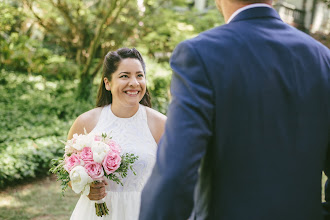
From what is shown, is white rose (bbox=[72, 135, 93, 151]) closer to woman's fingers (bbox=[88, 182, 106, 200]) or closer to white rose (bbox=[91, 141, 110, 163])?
white rose (bbox=[91, 141, 110, 163])

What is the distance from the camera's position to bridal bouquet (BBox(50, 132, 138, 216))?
8.43ft

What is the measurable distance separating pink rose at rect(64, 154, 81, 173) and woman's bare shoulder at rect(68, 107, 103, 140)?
0.44 meters

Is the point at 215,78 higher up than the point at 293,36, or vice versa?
the point at 293,36

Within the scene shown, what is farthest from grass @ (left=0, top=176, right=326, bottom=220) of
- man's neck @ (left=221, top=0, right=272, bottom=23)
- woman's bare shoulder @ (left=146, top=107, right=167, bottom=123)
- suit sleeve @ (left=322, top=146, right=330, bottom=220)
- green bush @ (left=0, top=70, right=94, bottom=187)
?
man's neck @ (left=221, top=0, right=272, bottom=23)

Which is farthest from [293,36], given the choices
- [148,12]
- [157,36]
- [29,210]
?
[157,36]

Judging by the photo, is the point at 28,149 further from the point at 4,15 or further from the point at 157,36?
the point at 157,36

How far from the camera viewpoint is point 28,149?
6.62 meters

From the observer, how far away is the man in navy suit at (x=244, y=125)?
125cm

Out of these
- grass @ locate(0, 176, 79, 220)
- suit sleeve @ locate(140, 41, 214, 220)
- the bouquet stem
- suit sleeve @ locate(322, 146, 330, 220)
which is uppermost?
suit sleeve @ locate(140, 41, 214, 220)

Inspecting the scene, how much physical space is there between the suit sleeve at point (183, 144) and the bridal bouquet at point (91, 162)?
4.42 ft

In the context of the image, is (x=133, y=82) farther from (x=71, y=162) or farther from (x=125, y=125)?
(x=71, y=162)

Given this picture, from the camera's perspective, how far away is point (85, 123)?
3.14 metres

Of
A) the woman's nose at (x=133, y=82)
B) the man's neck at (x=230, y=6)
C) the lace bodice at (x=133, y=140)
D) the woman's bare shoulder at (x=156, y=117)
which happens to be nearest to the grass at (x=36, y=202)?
the lace bodice at (x=133, y=140)

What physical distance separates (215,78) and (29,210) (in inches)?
199
